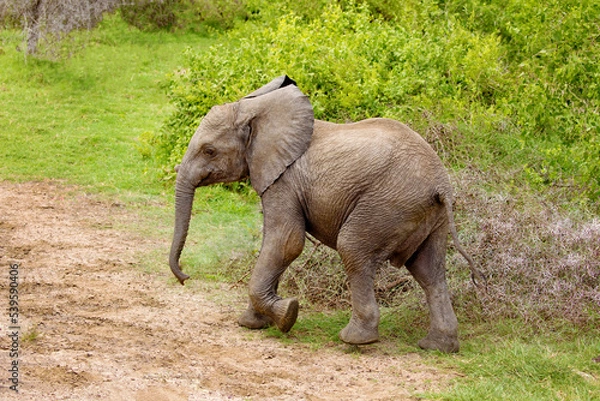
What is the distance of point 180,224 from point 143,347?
0.95m

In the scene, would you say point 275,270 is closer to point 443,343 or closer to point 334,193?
point 334,193

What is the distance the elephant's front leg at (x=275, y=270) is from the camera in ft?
19.7

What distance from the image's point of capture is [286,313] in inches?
236

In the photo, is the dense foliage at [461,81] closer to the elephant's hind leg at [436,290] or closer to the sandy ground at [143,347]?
the elephant's hind leg at [436,290]

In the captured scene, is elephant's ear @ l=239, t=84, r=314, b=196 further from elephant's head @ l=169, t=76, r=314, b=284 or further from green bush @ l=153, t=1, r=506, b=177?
green bush @ l=153, t=1, r=506, b=177

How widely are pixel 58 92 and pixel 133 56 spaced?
2.98 metres

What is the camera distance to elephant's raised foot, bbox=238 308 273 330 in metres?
6.39

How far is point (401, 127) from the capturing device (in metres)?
5.96

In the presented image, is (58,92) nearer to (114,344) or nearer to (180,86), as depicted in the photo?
(180,86)

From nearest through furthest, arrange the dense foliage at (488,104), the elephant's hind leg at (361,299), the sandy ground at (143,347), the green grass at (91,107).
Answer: the sandy ground at (143,347) < the elephant's hind leg at (361,299) < the dense foliage at (488,104) < the green grass at (91,107)

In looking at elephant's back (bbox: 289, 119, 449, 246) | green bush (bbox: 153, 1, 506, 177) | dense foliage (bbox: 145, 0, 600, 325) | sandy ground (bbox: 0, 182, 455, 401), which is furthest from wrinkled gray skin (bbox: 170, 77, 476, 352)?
green bush (bbox: 153, 1, 506, 177)

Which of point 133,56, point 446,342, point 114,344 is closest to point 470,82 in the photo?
point 446,342

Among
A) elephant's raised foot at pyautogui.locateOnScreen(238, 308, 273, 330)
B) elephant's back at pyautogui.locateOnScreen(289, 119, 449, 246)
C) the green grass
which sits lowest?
the green grass

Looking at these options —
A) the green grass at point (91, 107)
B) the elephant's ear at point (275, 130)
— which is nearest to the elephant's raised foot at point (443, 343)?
the elephant's ear at point (275, 130)
